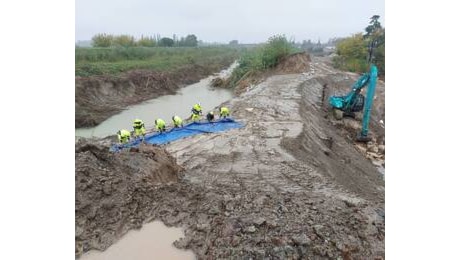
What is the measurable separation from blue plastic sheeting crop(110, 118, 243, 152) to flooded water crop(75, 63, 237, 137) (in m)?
3.26

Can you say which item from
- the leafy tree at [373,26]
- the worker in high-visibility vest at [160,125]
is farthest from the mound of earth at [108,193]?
the leafy tree at [373,26]

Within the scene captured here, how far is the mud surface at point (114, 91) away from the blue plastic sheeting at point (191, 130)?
6.01 metres

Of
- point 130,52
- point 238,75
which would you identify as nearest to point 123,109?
point 238,75

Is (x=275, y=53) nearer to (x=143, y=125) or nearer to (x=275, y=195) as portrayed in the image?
(x=143, y=125)

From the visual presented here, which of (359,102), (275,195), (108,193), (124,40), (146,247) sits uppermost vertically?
(124,40)

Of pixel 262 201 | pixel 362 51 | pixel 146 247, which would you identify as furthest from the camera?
pixel 362 51

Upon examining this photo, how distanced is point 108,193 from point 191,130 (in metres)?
5.28

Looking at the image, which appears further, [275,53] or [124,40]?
[124,40]

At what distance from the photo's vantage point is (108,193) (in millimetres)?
4977

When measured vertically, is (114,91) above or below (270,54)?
below

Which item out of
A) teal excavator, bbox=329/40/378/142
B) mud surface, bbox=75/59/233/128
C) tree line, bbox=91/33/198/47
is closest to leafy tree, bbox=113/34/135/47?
tree line, bbox=91/33/198/47

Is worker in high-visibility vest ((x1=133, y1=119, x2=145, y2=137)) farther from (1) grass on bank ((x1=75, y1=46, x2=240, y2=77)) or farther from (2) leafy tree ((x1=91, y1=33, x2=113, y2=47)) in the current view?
(2) leafy tree ((x1=91, y1=33, x2=113, y2=47))

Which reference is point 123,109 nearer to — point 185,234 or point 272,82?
point 272,82

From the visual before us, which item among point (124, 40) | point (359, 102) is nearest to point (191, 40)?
point (124, 40)
